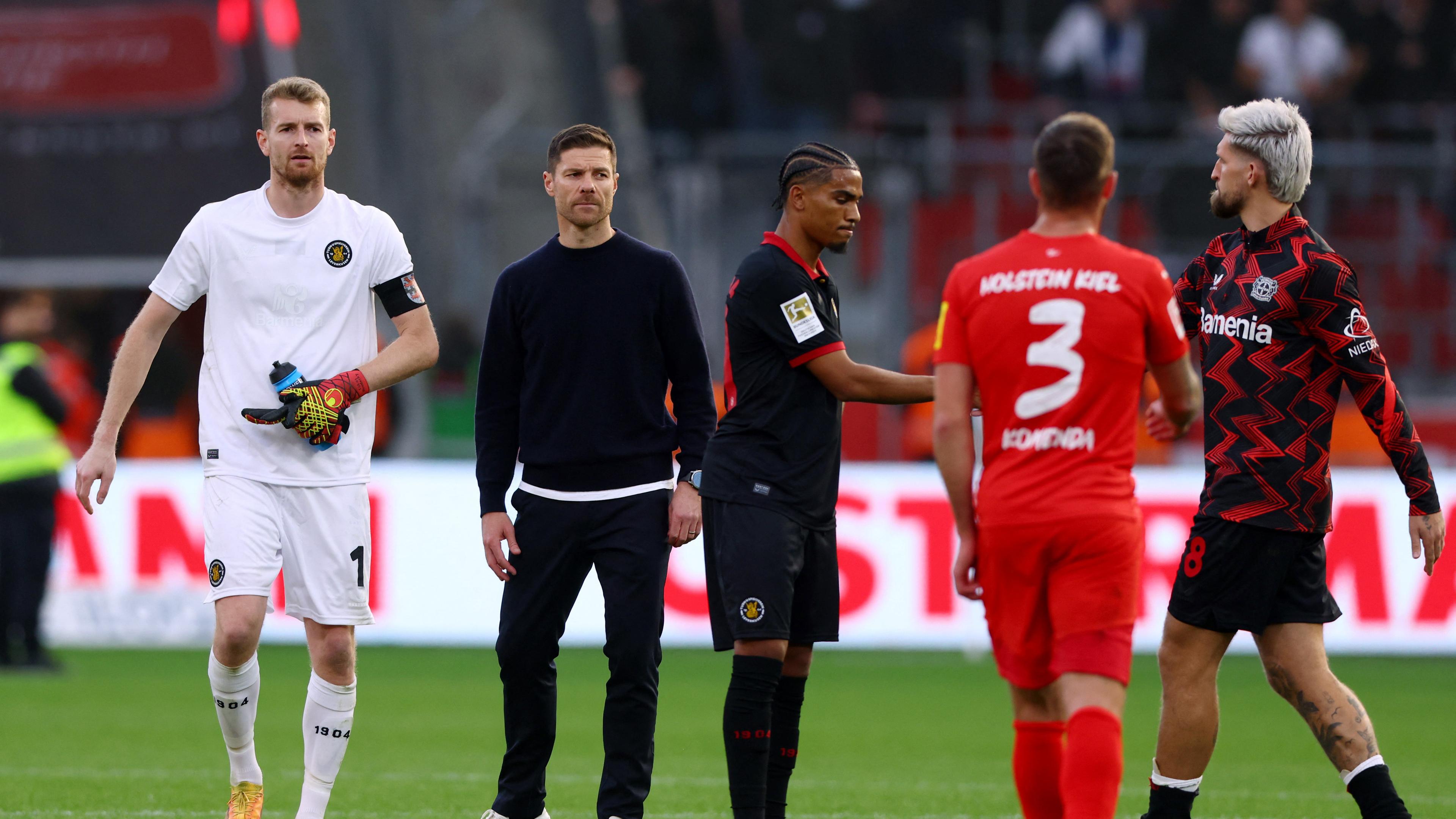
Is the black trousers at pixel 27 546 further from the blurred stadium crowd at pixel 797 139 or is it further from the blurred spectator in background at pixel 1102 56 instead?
the blurred spectator in background at pixel 1102 56

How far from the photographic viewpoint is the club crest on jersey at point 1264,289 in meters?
A: 5.33

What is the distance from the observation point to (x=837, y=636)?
5.66 m

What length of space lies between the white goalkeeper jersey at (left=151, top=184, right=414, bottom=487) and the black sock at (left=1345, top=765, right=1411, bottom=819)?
3357 millimetres

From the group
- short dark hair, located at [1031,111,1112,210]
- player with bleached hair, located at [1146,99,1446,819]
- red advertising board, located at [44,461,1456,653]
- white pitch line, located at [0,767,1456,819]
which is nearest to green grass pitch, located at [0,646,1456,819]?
white pitch line, located at [0,767,1456,819]

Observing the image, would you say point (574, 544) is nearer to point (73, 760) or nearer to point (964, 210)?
point (73, 760)

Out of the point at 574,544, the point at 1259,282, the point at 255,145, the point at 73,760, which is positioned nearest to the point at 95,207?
the point at 255,145

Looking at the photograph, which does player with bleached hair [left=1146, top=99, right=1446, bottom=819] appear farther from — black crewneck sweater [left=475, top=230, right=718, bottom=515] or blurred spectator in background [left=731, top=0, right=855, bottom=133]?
blurred spectator in background [left=731, top=0, right=855, bottom=133]

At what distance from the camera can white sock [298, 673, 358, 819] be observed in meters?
5.69

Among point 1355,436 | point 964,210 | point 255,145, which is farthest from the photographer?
point 964,210

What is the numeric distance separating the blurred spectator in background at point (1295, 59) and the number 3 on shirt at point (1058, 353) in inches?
549

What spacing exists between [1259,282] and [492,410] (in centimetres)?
255

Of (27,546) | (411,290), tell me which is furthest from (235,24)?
(411,290)

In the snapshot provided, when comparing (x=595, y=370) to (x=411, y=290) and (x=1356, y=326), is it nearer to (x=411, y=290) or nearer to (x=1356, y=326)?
(x=411, y=290)

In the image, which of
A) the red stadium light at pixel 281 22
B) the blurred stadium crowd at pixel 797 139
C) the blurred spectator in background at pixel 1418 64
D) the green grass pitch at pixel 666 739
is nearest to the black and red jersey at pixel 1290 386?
the green grass pitch at pixel 666 739
